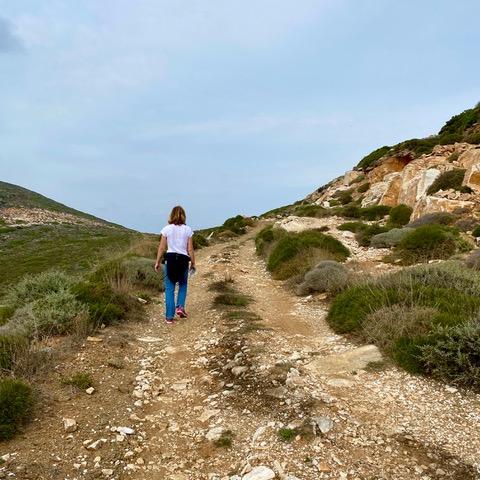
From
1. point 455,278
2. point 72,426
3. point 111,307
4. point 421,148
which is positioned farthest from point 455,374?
point 421,148

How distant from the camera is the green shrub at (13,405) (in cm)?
484

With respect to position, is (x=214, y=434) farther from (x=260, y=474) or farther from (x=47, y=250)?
(x=47, y=250)

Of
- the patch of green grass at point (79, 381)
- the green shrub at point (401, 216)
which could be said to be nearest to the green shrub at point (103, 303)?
the patch of green grass at point (79, 381)

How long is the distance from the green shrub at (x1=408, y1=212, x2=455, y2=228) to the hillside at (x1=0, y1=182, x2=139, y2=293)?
13270 millimetres

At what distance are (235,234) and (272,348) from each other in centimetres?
2606

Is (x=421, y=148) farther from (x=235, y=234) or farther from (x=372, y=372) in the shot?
(x=372, y=372)

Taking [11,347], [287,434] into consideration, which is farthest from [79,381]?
[287,434]

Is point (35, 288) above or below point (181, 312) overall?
above

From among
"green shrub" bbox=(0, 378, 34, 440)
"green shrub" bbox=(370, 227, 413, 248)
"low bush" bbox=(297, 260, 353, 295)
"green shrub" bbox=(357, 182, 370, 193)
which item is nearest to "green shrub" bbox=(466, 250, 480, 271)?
"low bush" bbox=(297, 260, 353, 295)

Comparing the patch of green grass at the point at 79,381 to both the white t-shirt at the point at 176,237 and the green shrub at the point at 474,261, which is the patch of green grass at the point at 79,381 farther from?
the green shrub at the point at 474,261

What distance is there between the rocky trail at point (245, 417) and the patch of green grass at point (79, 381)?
130 millimetres

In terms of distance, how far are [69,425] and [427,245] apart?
1239 cm

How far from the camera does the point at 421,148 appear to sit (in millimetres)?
35875

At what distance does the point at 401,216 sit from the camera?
2344cm
